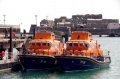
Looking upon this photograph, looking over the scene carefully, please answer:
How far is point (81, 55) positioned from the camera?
45844mm

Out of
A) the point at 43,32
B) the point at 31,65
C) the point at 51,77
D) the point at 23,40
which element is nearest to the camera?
the point at 51,77

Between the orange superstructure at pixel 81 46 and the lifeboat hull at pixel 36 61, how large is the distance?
2.45 metres

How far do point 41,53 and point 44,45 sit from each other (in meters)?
1.41

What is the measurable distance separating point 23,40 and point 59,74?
14.3 metres

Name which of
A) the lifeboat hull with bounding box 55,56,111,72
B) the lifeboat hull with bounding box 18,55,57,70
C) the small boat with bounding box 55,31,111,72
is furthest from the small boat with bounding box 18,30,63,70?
the lifeboat hull with bounding box 55,56,111,72

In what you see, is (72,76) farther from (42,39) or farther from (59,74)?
(42,39)

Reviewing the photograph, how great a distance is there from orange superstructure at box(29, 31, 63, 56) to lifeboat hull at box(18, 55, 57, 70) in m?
1.05

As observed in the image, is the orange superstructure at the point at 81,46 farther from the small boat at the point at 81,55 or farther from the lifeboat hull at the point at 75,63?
the lifeboat hull at the point at 75,63

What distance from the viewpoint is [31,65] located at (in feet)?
153

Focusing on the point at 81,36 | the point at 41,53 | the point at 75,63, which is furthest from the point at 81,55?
the point at 41,53

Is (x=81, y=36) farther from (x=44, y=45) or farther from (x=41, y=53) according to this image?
(x=41, y=53)

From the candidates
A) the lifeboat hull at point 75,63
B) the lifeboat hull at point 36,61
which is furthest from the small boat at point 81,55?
the lifeboat hull at point 36,61

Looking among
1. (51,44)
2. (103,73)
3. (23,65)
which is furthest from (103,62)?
(23,65)

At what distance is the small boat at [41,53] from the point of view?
45.8 m
